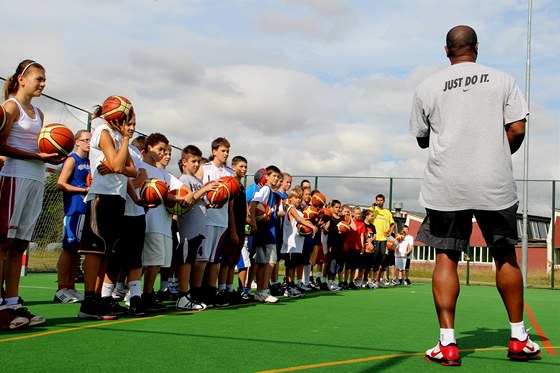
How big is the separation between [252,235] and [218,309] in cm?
191

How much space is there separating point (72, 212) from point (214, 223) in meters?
1.76

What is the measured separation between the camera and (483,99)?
4301 millimetres

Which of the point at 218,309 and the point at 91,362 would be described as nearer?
the point at 91,362

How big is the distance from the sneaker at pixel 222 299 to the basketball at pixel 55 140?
10.0 ft

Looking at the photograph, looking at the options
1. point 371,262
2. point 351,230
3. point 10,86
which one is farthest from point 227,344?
point 371,262

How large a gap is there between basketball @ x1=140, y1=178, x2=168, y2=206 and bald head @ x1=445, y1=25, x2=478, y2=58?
311cm

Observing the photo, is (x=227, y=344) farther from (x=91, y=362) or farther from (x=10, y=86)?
(x=10, y=86)

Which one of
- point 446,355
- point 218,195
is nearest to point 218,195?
point 218,195

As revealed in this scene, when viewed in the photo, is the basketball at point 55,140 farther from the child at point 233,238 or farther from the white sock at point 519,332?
the white sock at point 519,332

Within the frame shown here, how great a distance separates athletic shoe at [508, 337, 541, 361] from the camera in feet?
14.0

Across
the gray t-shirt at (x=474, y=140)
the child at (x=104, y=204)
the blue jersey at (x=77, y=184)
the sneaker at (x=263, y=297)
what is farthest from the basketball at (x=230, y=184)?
the gray t-shirt at (x=474, y=140)

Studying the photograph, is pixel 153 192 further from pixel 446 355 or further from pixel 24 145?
pixel 446 355

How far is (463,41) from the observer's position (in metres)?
4.55

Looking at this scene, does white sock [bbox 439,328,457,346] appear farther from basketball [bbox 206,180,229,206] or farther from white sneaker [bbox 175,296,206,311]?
white sneaker [bbox 175,296,206,311]
